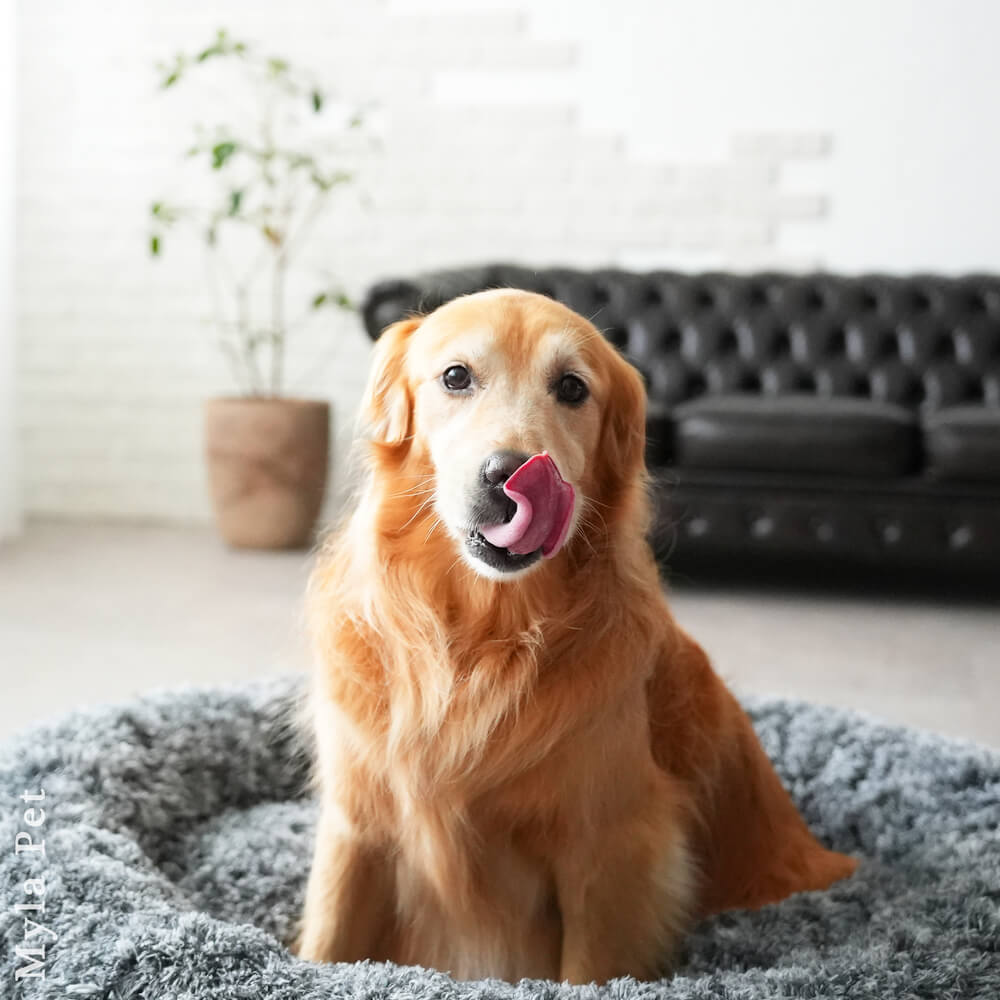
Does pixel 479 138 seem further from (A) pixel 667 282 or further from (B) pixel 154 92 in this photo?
(B) pixel 154 92

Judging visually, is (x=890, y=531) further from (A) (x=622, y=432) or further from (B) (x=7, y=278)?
(B) (x=7, y=278)

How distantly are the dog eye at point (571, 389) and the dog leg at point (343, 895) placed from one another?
1.86 ft

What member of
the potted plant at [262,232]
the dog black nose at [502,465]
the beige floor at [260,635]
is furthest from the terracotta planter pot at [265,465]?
the dog black nose at [502,465]

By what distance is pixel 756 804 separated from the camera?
1599 millimetres

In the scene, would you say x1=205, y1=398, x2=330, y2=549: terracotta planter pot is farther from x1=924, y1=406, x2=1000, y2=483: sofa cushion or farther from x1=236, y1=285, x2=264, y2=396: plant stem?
x1=924, y1=406, x2=1000, y2=483: sofa cushion

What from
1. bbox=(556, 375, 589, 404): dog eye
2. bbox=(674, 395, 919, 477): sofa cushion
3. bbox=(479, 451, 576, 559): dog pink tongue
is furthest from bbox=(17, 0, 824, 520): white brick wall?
bbox=(479, 451, 576, 559): dog pink tongue

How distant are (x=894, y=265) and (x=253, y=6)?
2897 mm

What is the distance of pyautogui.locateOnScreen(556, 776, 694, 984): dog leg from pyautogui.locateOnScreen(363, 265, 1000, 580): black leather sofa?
6.51 feet

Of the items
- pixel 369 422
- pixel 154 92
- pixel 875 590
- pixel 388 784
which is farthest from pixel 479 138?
pixel 388 784

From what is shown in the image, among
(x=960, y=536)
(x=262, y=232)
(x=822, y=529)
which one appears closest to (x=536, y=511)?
(x=822, y=529)

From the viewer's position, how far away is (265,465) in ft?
14.4

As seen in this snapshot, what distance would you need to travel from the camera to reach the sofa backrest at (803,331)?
432cm

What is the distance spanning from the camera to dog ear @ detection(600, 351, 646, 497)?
1.41 meters

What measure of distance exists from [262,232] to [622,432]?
343cm
